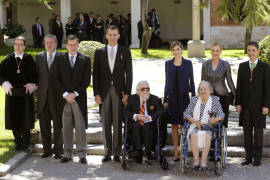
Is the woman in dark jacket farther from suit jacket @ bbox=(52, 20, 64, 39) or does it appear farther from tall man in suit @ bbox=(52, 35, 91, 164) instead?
suit jacket @ bbox=(52, 20, 64, 39)

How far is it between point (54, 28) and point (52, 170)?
806 inches

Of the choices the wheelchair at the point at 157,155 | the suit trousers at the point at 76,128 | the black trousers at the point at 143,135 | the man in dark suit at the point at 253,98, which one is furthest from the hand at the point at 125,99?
the man in dark suit at the point at 253,98

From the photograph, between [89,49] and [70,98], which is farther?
[89,49]

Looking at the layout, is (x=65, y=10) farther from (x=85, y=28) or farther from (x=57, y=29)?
(x=85, y=28)

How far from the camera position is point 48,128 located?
26.4ft

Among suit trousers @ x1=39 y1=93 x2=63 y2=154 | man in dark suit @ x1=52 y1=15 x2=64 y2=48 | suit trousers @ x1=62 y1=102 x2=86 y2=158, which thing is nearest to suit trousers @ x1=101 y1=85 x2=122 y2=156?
suit trousers @ x1=62 y1=102 x2=86 y2=158

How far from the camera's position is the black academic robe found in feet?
26.1

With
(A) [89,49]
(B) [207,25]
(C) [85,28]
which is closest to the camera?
(A) [89,49]

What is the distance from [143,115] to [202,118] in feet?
2.80

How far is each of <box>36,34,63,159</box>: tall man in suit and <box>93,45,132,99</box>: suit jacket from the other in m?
0.66

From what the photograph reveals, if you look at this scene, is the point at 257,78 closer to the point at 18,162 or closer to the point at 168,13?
the point at 18,162

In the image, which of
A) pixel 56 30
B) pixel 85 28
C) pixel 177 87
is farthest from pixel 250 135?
pixel 56 30

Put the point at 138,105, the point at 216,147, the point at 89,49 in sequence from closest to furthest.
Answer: the point at 216,147, the point at 138,105, the point at 89,49

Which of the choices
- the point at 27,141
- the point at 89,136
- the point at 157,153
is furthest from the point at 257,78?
the point at 27,141
